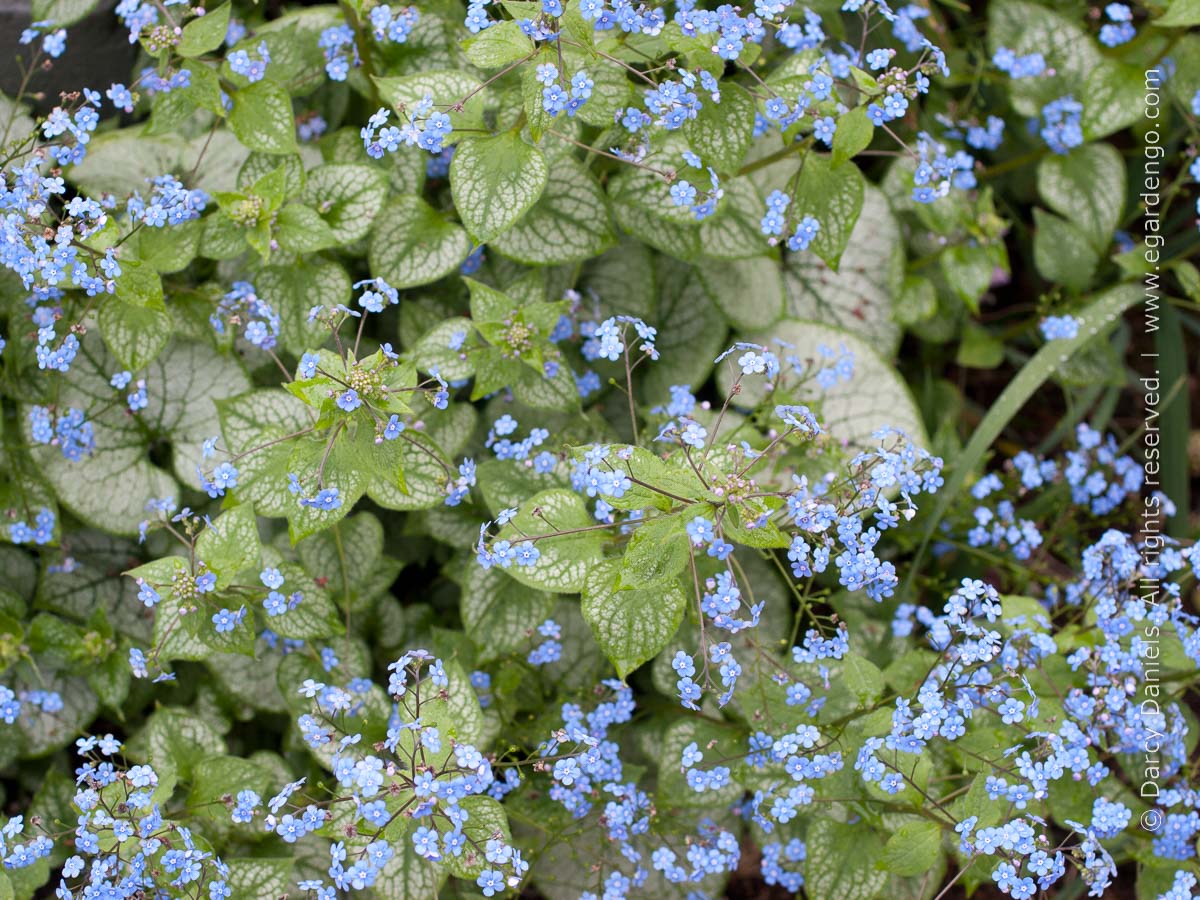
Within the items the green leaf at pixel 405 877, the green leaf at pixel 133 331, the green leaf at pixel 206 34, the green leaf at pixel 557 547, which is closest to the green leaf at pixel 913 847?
the green leaf at pixel 557 547

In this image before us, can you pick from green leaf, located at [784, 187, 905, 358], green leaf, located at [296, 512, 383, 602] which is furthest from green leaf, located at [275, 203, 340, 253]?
green leaf, located at [784, 187, 905, 358]

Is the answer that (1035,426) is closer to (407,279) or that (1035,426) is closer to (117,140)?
(407,279)

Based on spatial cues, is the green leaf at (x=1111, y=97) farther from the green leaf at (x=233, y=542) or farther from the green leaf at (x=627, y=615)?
the green leaf at (x=233, y=542)

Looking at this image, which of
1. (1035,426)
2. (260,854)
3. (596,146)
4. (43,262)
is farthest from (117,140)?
(1035,426)

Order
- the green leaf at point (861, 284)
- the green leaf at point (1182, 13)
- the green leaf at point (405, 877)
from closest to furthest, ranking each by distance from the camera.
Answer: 1. the green leaf at point (405, 877)
2. the green leaf at point (1182, 13)
3. the green leaf at point (861, 284)

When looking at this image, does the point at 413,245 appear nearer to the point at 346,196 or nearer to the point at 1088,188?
the point at 346,196

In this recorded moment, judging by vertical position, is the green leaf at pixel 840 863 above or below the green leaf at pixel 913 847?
below
